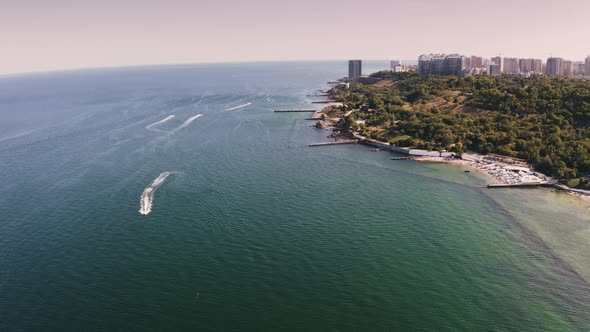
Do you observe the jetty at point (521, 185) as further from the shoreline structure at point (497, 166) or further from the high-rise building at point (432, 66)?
the high-rise building at point (432, 66)

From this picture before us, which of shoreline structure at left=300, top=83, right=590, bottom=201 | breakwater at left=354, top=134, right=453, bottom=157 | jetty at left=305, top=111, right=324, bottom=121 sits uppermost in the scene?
jetty at left=305, top=111, right=324, bottom=121

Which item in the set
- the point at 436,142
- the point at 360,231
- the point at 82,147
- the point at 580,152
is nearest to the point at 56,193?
the point at 82,147

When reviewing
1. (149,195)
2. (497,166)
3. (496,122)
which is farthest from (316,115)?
(149,195)

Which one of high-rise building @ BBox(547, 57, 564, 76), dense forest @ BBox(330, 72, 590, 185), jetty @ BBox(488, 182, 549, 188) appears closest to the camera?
jetty @ BBox(488, 182, 549, 188)

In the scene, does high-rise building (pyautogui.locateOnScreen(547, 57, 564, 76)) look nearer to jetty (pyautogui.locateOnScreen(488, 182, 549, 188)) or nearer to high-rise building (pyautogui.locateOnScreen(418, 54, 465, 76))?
high-rise building (pyautogui.locateOnScreen(418, 54, 465, 76))

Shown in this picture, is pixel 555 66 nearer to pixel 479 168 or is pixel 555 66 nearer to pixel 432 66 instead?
pixel 432 66

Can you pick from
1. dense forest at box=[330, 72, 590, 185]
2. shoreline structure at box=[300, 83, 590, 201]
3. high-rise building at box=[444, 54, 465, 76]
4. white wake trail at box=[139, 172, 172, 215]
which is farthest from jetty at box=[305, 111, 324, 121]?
high-rise building at box=[444, 54, 465, 76]

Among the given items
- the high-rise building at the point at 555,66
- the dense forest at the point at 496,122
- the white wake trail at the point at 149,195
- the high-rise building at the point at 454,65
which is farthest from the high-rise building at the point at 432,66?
the white wake trail at the point at 149,195
